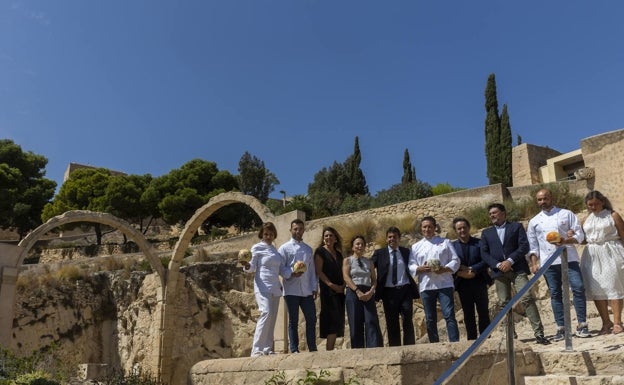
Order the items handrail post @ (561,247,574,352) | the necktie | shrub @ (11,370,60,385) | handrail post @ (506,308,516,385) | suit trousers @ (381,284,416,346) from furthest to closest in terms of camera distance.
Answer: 1. shrub @ (11,370,60,385)
2. the necktie
3. suit trousers @ (381,284,416,346)
4. handrail post @ (561,247,574,352)
5. handrail post @ (506,308,516,385)

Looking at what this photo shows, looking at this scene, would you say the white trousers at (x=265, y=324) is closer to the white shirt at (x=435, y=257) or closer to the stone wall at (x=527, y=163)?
the white shirt at (x=435, y=257)

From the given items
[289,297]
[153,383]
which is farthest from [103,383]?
[289,297]

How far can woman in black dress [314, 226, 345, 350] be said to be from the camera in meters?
5.96

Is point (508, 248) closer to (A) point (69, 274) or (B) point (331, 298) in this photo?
(B) point (331, 298)

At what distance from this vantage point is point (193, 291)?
1358 centimetres

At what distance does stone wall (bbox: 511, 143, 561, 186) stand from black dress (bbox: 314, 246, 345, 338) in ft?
76.8

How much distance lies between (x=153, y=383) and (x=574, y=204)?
38.1 feet

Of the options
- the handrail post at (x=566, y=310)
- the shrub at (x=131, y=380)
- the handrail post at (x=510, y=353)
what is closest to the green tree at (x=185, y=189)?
the shrub at (x=131, y=380)

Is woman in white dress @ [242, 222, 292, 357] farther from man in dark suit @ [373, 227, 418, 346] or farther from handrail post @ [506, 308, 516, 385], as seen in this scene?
handrail post @ [506, 308, 516, 385]

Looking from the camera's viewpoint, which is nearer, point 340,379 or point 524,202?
point 340,379

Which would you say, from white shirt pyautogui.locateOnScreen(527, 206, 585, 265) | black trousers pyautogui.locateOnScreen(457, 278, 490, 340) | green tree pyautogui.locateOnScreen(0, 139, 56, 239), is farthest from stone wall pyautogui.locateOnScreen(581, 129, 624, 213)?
green tree pyautogui.locateOnScreen(0, 139, 56, 239)

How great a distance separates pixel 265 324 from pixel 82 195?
93.1 feet

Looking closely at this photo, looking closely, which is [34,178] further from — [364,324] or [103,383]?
[364,324]

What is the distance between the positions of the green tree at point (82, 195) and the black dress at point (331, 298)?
26788mm
